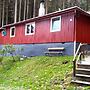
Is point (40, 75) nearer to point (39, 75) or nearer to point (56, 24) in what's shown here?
point (39, 75)

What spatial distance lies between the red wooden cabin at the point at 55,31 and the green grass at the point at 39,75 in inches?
90.3

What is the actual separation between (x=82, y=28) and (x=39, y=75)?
6.87 metres

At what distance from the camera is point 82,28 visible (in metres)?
21.5

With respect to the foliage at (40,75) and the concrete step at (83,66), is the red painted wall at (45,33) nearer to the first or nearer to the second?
the foliage at (40,75)

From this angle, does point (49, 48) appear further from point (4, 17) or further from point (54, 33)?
point (4, 17)

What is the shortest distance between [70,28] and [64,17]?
1.16 metres

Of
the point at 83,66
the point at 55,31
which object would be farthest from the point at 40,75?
the point at 55,31

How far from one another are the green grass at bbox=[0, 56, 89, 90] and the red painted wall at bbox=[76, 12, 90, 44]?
3.08 metres

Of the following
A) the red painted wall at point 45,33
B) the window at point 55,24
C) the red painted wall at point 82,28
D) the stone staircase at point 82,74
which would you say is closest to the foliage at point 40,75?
the stone staircase at point 82,74

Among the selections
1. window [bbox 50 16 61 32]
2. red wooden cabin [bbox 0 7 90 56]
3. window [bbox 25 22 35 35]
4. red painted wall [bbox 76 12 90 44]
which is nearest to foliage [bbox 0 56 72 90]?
red wooden cabin [bbox 0 7 90 56]

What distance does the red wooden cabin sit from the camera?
67.7 ft

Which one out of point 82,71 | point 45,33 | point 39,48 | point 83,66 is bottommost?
point 82,71

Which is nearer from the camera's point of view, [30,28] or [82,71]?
[82,71]

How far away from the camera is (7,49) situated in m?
24.8
